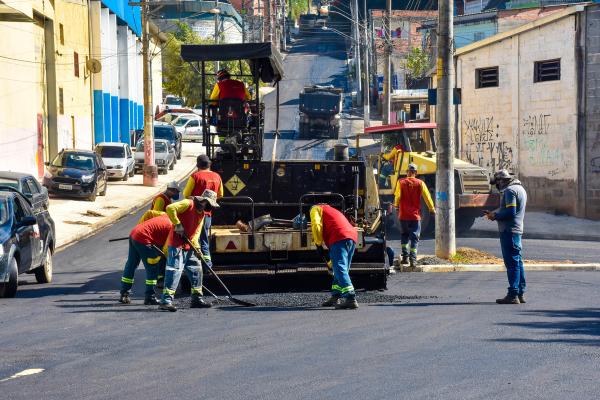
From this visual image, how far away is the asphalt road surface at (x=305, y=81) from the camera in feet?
163

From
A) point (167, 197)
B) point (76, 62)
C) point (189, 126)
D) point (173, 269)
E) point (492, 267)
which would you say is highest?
point (76, 62)

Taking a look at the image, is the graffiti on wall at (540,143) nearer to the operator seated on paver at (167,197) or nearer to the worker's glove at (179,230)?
the operator seated on paver at (167,197)

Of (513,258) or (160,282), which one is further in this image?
(160,282)

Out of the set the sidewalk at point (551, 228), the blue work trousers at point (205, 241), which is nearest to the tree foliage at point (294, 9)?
the sidewalk at point (551, 228)

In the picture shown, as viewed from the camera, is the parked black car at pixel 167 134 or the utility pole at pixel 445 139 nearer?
the utility pole at pixel 445 139

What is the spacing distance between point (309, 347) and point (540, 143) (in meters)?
23.7

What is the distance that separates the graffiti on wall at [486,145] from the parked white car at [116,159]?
1479 centimetres

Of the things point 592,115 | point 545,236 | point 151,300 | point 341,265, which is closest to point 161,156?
point 592,115

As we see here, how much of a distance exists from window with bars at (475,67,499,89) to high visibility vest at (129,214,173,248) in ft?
77.2

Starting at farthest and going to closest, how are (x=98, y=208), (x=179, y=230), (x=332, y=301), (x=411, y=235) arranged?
1. (x=98, y=208)
2. (x=411, y=235)
3. (x=332, y=301)
4. (x=179, y=230)

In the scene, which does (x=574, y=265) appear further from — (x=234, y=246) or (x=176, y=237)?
(x=176, y=237)

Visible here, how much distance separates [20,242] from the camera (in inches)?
644

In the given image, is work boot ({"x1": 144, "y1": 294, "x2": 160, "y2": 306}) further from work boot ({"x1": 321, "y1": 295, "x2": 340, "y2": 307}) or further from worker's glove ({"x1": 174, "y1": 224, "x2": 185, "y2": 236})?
work boot ({"x1": 321, "y1": 295, "x2": 340, "y2": 307})

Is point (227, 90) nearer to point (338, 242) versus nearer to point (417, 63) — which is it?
point (338, 242)
